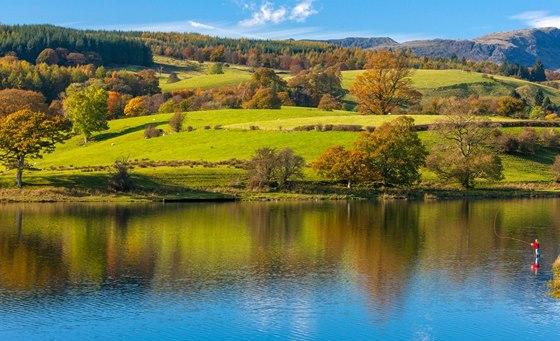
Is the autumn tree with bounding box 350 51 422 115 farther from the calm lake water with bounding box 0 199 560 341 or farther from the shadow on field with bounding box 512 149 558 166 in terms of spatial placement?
the calm lake water with bounding box 0 199 560 341

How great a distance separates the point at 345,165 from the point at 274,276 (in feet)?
187

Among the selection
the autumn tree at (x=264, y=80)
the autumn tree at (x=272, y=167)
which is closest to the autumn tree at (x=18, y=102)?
the autumn tree at (x=264, y=80)

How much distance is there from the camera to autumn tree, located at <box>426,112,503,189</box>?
346 feet

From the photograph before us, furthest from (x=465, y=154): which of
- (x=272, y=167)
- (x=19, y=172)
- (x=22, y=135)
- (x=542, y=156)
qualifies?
(x=19, y=172)

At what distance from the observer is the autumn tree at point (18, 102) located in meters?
138

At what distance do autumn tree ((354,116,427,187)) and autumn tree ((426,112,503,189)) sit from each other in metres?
3.37

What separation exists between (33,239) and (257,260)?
2142 centimetres

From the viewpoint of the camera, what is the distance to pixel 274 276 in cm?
4678

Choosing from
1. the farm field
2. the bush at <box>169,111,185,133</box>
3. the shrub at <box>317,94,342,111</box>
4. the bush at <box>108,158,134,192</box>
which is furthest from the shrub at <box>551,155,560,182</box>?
the shrub at <box>317,94,342,111</box>

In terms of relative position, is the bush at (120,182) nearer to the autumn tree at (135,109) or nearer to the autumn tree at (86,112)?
the autumn tree at (86,112)

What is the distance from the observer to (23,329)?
34625 millimetres

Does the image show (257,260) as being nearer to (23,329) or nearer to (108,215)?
(23,329)

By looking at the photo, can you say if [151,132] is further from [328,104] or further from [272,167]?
[328,104]

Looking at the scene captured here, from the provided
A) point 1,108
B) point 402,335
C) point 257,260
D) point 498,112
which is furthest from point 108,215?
point 498,112
